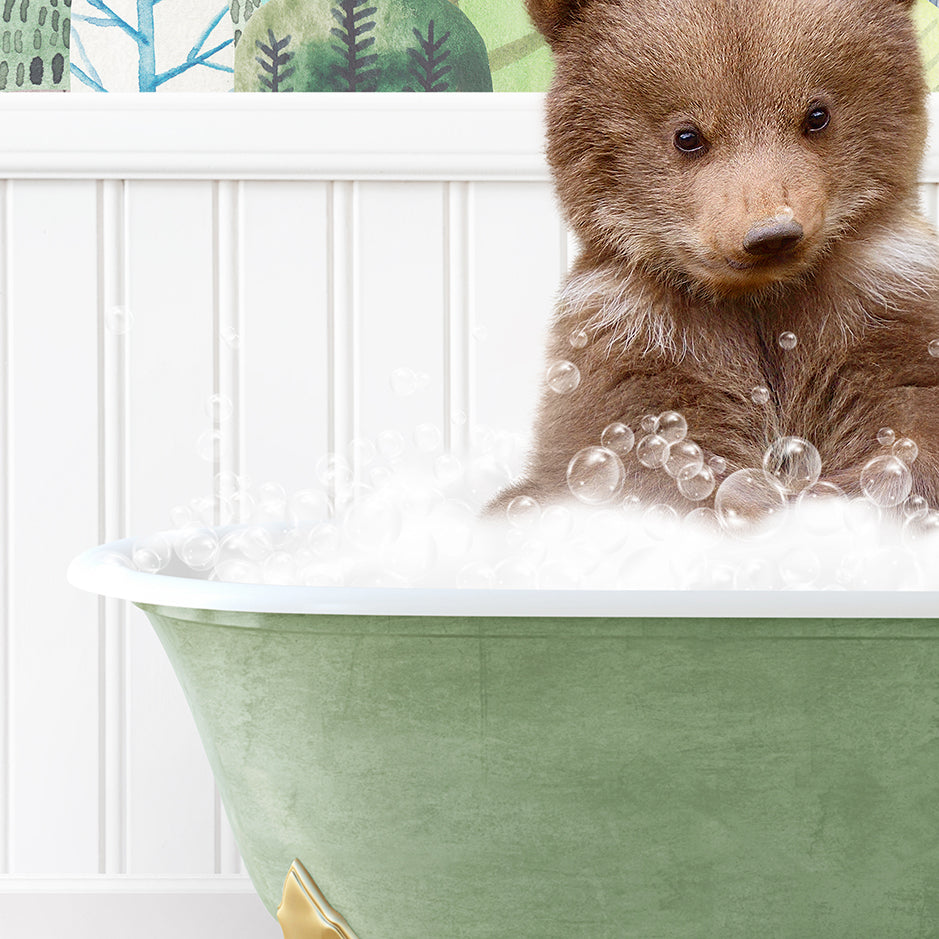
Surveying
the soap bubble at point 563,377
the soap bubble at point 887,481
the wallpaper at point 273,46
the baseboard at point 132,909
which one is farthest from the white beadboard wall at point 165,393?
the soap bubble at point 887,481

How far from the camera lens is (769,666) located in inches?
27.9

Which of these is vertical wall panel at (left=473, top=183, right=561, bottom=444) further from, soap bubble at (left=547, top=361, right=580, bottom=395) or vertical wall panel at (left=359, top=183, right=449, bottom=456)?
soap bubble at (left=547, top=361, right=580, bottom=395)

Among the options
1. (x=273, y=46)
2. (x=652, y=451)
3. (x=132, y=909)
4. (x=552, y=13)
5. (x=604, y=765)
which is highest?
(x=273, y=46)

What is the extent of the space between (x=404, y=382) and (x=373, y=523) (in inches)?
8.6

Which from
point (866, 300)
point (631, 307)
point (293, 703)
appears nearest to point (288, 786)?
point (293, 703)

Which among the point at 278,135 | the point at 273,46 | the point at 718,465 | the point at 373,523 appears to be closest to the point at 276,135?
the point at 278,135

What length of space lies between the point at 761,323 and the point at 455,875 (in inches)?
20.5

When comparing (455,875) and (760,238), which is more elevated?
(760,238)

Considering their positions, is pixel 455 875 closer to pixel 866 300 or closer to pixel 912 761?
pixel 912 761

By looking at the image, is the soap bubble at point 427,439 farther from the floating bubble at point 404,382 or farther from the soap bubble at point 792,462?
the soap bubble at point 792,462

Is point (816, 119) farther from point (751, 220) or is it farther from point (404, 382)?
point (404, 382)

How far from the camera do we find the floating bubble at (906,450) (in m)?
0.78

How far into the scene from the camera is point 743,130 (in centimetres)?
81

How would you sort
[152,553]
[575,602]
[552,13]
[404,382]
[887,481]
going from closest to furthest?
[575,602], [887,481], [552,13], [152,553], [404,382]
